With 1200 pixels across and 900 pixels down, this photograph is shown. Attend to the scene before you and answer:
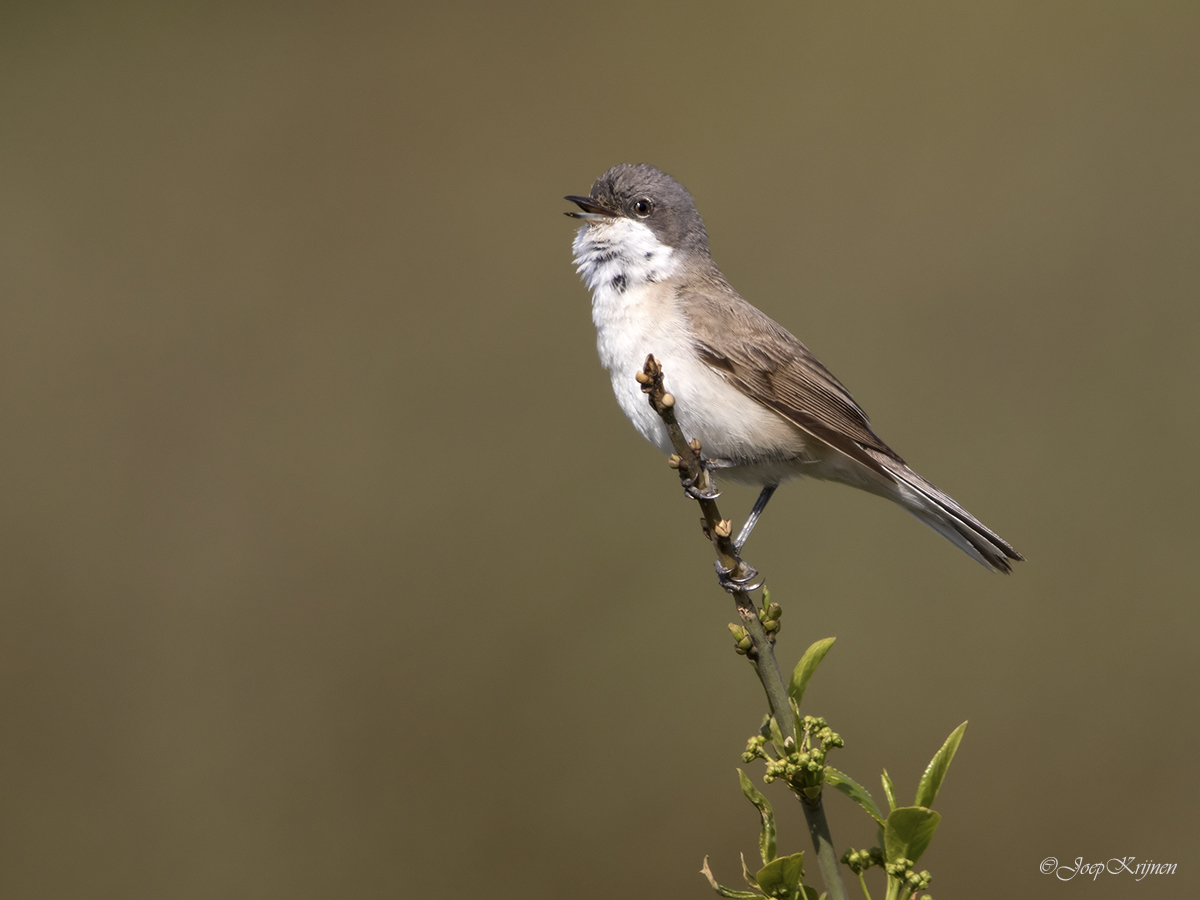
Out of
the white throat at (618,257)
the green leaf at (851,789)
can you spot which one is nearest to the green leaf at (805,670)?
the green leaf at (851,789)

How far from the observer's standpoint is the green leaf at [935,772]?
59.9 inches

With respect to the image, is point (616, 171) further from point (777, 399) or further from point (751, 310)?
point (777, 399)

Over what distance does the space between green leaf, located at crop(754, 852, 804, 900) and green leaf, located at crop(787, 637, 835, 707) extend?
0.30 metres

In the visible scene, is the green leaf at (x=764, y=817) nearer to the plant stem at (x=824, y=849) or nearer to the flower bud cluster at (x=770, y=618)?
the plant stem at (x=824, y=849)

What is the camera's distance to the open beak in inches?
141

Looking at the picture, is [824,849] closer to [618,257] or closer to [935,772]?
[935,772]

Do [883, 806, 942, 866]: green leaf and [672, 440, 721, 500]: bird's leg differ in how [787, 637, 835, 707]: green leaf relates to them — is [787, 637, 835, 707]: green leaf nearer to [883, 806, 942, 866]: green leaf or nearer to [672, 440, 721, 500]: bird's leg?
[883, 806, 942, 866]: green leaf

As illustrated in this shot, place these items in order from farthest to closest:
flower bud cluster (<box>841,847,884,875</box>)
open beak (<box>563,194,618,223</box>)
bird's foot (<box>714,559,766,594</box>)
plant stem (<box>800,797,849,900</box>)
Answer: open beak (<box>563,194,618,223</box>) → bird's foot (<box>714,559,766,594</box>) → flower bud cluster (<box>841,847,884,875</box>) → plant stem (<box>800,797,849,900</box>)

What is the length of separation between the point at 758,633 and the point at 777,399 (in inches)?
71.3

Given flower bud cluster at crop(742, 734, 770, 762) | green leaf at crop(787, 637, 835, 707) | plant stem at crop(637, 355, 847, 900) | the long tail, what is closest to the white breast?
the long tail

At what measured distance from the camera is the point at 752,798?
155 centimetres

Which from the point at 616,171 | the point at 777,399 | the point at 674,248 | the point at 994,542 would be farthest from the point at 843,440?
the point at 616,171

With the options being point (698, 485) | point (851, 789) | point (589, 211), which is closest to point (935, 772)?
point (851, 789)

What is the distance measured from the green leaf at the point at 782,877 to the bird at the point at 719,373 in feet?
6.10
